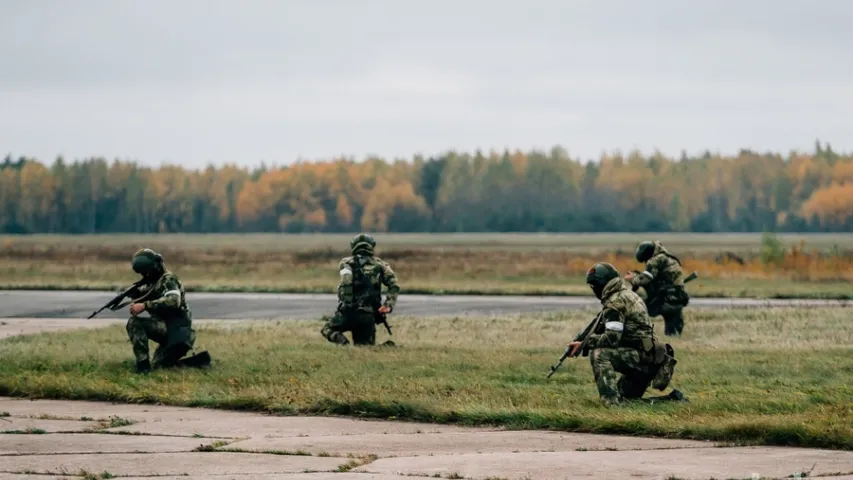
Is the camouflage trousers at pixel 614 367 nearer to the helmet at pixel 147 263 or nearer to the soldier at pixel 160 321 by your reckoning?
the soldier at pixel 160 321

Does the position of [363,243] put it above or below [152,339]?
above

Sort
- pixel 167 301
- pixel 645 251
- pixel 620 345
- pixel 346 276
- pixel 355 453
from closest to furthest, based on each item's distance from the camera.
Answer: pixel 355 453 < pixel 620 345 < pixel 167 301 < pixel 346 276 < pixel 645 251

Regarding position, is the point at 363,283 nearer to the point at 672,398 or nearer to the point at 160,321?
the point at 160,321

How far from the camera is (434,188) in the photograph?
182 meters

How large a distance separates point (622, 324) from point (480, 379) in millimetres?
2808

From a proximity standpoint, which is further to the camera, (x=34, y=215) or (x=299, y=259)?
(x=34, y=215)

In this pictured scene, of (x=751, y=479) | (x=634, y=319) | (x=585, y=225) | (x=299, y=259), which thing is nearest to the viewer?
(x=751, y=479)

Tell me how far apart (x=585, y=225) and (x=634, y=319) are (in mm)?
155696

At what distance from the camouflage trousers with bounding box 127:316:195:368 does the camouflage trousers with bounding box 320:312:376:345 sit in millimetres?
2959

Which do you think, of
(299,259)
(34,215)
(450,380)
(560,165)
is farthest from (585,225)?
(450,380)

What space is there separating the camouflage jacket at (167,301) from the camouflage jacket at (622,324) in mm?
5458

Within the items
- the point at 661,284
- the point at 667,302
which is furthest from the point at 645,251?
the point at 667,302

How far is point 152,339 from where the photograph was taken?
1575cm

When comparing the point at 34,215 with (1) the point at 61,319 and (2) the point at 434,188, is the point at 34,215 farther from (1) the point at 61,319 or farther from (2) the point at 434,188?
(1) the point at 61,319
